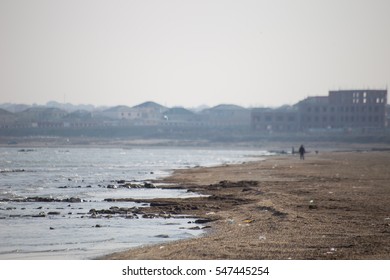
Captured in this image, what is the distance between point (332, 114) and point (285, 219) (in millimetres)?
88195

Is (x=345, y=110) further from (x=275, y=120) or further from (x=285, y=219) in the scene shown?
(x=285, y=219)

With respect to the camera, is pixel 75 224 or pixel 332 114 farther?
pixel 332 114

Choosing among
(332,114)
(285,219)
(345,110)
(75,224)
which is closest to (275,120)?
(332,114)

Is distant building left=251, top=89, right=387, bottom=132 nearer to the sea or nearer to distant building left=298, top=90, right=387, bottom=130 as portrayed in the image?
distant building left=298, top=90, right=387, bottom=130

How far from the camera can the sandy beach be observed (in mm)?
14005

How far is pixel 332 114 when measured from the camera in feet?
344

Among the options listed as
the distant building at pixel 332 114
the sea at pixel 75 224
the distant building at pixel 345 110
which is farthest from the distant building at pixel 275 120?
the sea at pixel 75 224

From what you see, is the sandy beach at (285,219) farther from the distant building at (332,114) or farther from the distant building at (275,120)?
the distant building at (275,120)

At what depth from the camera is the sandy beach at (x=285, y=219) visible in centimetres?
1400

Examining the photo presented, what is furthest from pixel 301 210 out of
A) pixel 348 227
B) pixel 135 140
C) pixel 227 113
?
pixel 227 113

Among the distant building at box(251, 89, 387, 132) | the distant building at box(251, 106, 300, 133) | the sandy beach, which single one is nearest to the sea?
the sandy beach

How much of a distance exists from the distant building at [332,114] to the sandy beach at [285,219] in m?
56.5

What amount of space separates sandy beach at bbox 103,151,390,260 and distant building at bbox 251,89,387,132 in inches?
2223

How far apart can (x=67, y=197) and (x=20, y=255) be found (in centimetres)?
1190
